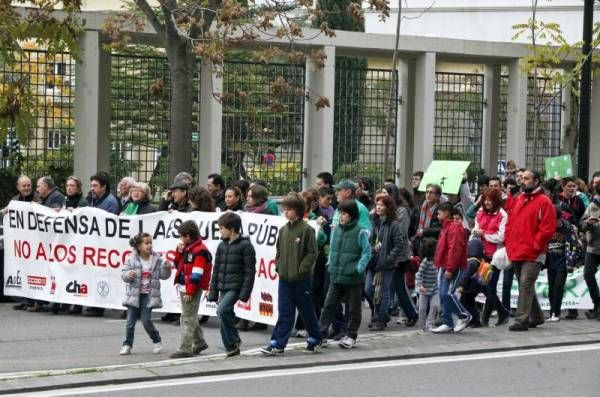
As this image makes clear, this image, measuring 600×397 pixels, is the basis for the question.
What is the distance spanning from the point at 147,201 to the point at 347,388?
566 centimetres

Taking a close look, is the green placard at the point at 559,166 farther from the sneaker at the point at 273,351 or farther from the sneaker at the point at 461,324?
the sneaker at the point at 273,351

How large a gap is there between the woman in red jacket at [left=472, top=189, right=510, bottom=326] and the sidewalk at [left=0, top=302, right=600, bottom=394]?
31cm

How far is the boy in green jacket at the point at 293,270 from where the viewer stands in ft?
43.7

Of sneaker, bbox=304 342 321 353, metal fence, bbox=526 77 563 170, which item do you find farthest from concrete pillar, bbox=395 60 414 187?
sneaker, bbox=304 342 321 353

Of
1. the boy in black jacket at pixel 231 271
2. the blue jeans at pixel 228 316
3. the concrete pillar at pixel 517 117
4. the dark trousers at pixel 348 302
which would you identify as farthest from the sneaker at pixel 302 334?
the concrete pillar at pixel 517 117

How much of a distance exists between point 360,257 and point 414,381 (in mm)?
1912

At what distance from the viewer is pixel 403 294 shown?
624 inches

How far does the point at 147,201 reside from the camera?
54.9ft

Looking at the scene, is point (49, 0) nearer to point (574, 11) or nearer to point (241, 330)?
point (241, 330)

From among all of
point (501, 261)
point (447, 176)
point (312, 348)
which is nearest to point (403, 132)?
point (447, 176)

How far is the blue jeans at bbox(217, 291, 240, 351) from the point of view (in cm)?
1307

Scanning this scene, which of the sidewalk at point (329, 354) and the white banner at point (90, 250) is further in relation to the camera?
the white banner at point (90, 250)

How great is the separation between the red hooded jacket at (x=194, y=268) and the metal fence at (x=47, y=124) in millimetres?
9377

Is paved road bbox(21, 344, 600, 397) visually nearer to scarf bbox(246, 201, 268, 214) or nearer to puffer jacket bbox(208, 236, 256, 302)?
puffer jacket bbox(208, 236, 256, 302)
